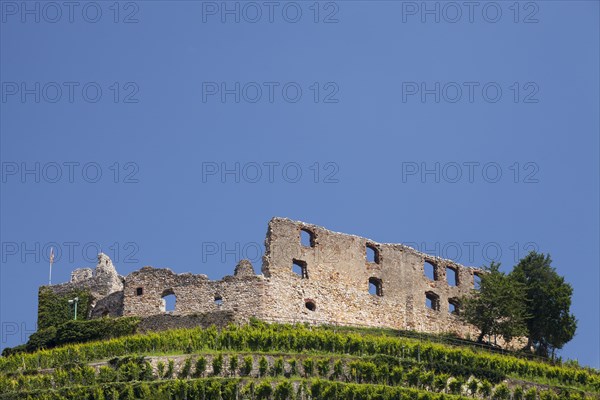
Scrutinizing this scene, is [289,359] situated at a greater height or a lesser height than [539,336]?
lesser

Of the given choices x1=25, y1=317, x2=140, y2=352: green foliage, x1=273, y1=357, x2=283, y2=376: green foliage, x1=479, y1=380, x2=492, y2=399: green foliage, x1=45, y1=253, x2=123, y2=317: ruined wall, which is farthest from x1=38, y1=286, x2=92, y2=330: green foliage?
x1=479, y1=380, x2=492, y2=399: green foliage

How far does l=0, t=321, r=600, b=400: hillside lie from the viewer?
7494cm

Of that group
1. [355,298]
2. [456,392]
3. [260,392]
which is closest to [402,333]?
[355,298]

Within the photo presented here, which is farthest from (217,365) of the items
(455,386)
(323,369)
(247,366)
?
(455,386)

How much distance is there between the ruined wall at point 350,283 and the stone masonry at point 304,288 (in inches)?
2.3

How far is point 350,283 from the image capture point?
91.2 m

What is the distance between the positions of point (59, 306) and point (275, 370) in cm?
1950

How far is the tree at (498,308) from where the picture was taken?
8931cm

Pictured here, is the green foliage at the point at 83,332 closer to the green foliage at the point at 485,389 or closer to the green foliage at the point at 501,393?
the green foliage at the point at 485,389

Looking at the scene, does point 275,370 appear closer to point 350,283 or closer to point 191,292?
point 191,292

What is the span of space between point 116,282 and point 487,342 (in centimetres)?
2255

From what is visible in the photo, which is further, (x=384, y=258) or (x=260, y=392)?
(x=384, y=258)

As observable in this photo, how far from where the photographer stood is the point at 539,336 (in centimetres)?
9269

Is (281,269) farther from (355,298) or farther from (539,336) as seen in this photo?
(539,336)
